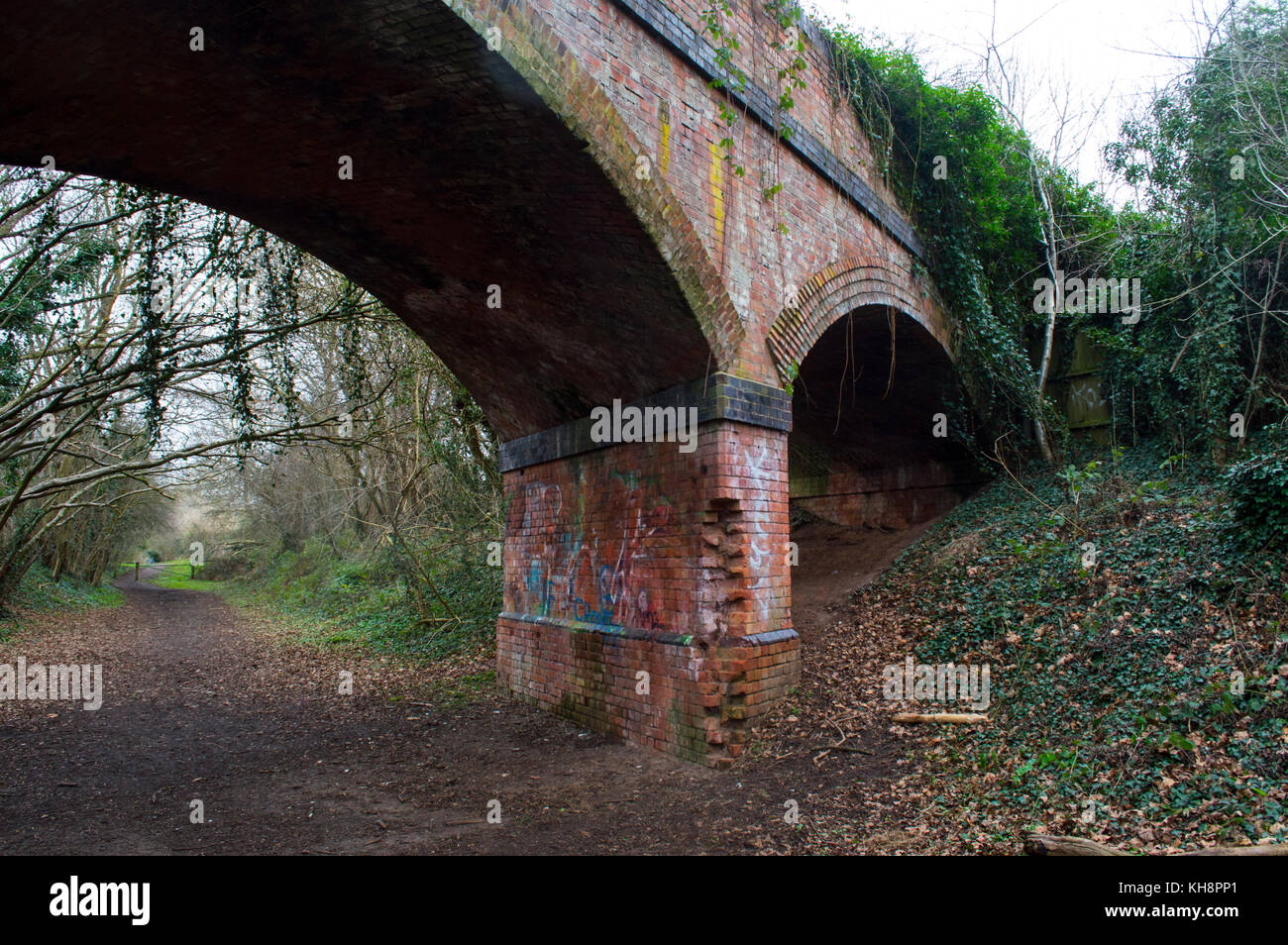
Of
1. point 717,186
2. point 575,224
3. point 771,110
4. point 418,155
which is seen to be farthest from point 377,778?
point 771,110

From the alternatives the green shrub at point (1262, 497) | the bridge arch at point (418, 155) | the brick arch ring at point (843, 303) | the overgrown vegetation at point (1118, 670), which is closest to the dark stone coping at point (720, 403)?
the bridge arch at point (418, 155)

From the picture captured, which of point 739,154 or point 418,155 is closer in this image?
point 418,155

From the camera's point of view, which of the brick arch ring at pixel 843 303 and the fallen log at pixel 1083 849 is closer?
the fallen log at pixel 1083 849

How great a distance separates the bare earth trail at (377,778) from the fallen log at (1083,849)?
1.15 metres

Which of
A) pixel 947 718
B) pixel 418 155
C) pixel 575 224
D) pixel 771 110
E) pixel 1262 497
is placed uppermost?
pixel 771 110

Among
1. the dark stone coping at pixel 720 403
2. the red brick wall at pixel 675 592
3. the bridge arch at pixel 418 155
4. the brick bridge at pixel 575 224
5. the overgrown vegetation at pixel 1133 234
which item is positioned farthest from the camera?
the overgrown vegetation at pixel 1133 234

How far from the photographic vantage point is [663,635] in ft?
21.7

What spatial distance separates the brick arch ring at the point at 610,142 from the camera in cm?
477

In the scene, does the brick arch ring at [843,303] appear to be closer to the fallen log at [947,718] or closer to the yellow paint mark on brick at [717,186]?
the yellow paint mark on brick at [717,186]

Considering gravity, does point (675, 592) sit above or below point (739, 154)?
below

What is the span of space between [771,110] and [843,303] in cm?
216

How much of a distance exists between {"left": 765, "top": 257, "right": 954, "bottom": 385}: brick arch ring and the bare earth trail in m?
3.30

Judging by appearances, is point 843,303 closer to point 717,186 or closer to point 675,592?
point 717,186

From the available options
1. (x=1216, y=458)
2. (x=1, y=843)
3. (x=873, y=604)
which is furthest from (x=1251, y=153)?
(x=1, y=843)
